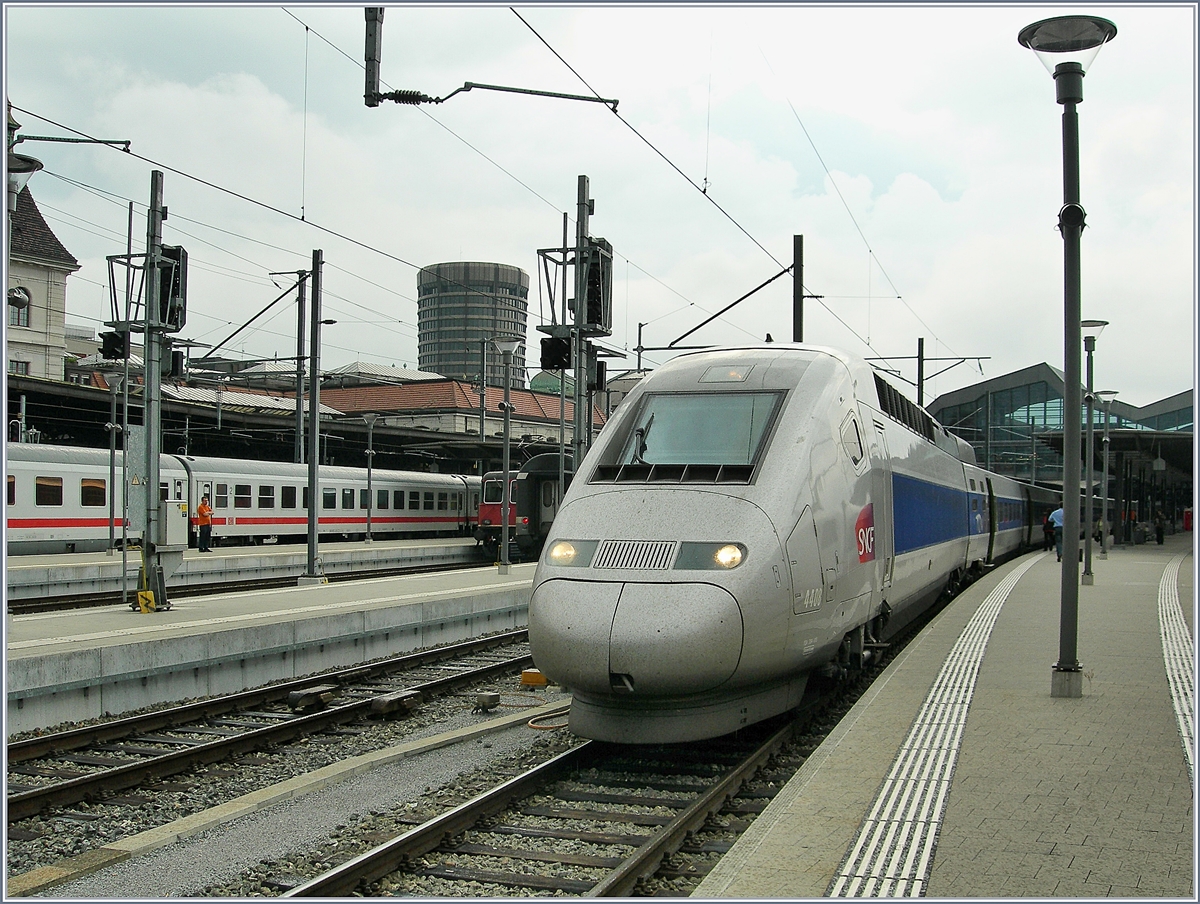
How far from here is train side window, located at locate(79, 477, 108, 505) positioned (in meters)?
29.1

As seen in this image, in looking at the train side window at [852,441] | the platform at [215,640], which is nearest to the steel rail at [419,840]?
the train side window at [852,441]

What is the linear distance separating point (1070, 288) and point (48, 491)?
2625 cm

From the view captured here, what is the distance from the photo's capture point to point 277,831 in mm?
6918

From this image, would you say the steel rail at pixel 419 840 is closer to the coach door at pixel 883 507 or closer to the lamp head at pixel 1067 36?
the coach door at pixel 883 507

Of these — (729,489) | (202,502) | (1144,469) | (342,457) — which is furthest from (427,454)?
(729,489)

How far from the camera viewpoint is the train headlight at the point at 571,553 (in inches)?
304

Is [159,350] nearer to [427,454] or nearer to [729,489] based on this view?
[729,489]

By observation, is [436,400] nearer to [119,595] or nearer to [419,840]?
[119,595]

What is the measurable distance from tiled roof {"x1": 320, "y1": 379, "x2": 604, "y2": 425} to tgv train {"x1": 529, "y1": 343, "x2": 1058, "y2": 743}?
159ft

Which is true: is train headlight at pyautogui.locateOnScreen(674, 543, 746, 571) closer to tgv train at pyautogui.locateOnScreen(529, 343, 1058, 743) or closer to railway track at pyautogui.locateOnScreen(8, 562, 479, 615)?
tgv train at pyautogui.locateOnScreen(529, 343, 1058, 743)

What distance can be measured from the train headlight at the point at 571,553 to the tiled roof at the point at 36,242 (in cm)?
5177

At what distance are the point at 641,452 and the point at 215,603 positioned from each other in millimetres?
10923

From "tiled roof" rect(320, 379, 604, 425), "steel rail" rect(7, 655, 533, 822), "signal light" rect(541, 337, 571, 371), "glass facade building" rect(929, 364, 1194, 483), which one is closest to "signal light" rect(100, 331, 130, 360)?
"signal light" rect(541, 337, 571, 371)

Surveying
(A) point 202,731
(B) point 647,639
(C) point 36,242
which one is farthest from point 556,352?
(C) point 36,242
